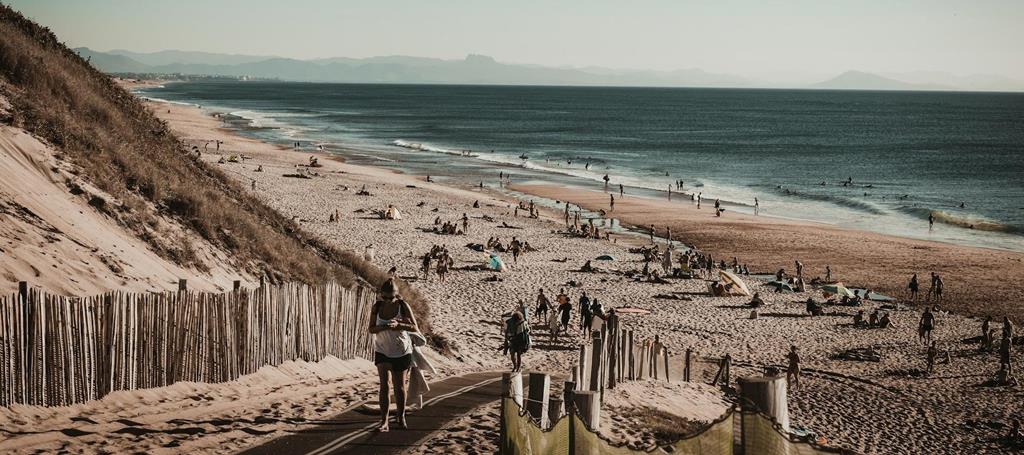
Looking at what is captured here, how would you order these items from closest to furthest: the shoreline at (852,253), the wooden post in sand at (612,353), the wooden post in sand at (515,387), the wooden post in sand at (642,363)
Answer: the wooden post in sand at (515,387)
the wooden post in sand at (612,353)
the wooden post in sand at (642,363)
the shoreline at (852,253)

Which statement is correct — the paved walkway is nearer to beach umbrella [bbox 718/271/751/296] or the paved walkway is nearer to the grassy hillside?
the grassy hillside

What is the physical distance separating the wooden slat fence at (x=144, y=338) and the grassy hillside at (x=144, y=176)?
12.6ft

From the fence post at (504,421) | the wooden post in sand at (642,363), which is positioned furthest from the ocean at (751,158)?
the fence post at (504,421)

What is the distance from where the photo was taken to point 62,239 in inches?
475

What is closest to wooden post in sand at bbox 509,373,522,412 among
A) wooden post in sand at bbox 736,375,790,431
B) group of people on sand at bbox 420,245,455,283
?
wooden post in sand at bbox 736,375,790,431

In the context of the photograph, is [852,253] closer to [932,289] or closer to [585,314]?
[932,289]

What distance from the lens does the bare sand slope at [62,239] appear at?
11.0 metres

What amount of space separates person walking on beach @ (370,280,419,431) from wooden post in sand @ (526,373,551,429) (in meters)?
1.36

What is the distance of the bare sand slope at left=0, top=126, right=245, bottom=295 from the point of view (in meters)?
11.0

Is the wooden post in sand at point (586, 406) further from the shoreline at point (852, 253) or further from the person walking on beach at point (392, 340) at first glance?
the shoreline at point (852, 253)

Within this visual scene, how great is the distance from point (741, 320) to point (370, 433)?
19.5 m

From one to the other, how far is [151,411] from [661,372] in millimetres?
11090

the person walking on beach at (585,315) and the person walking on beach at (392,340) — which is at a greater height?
the person walking on beach at (392,340)

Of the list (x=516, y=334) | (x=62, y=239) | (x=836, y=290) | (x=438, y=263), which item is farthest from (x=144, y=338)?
(x=836, y=290)
